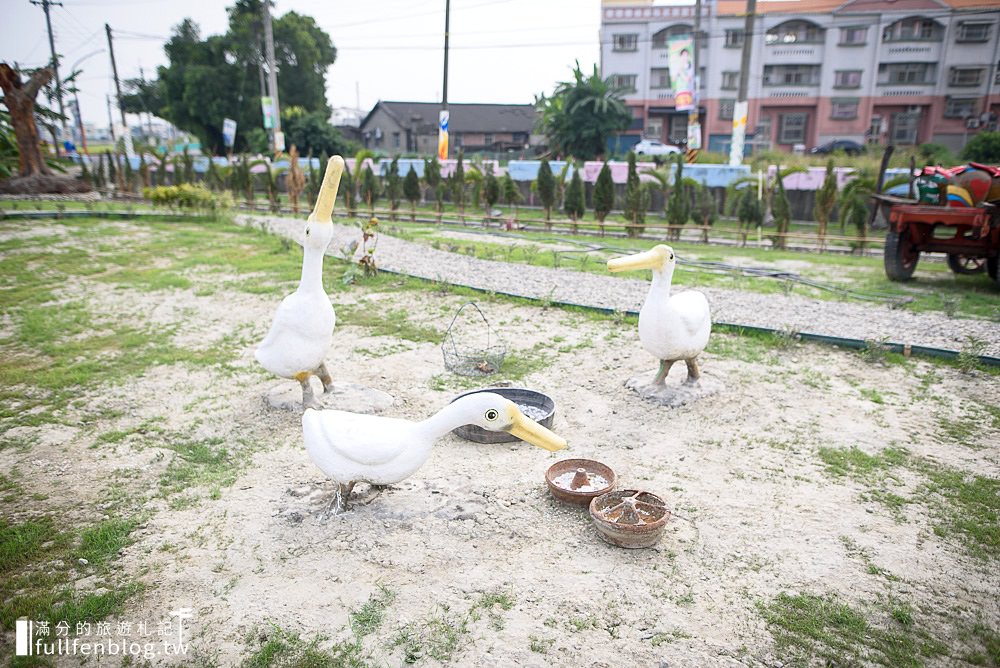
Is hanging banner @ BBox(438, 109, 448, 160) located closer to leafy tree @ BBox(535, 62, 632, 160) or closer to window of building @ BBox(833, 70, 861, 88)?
leafy tree @ BBox(535, 62, 632, 160)

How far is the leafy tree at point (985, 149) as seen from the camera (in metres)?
22.1

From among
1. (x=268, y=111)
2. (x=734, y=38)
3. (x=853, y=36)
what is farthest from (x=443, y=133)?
(x=853, y=36)

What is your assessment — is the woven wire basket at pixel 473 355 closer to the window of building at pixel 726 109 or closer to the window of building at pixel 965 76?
the window of building at pixel 726 109

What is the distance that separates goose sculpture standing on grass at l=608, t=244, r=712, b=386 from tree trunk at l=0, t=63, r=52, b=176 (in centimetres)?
1844

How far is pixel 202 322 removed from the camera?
723 centimetres

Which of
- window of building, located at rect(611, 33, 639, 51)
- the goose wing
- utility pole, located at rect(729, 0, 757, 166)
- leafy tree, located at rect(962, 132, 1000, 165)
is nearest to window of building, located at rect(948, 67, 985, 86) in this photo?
leafy tree, located at rect(962, 132, 1000, 165)

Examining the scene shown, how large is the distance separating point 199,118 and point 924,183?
35.7 m

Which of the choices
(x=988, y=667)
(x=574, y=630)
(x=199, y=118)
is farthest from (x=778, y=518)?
(x=199, y=118)

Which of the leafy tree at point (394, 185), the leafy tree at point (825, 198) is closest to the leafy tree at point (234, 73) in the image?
the leafy tree at point (394, 185)

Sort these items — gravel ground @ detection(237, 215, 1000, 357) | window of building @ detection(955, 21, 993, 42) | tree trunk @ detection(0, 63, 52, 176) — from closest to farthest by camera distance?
gravel ground @ detection(237, 215, 1000, 357) < tree trunk @ detection(0, 63, 52, 176) < window of building @ detection(955, 21, 993, 42)

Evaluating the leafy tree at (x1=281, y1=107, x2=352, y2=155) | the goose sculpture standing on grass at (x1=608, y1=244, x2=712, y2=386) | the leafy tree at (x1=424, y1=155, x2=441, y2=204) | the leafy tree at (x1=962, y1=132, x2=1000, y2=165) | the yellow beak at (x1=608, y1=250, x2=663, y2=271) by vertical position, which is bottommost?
the goose sculpture standing on grass at (x1=608, y1=244, x2=712, y2=386)

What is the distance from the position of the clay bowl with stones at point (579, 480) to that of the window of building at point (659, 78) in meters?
34.1

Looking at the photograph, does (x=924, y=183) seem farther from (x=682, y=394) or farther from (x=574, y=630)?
(x=574, y=630)

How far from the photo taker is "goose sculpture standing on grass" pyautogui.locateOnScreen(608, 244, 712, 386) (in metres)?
4.99
